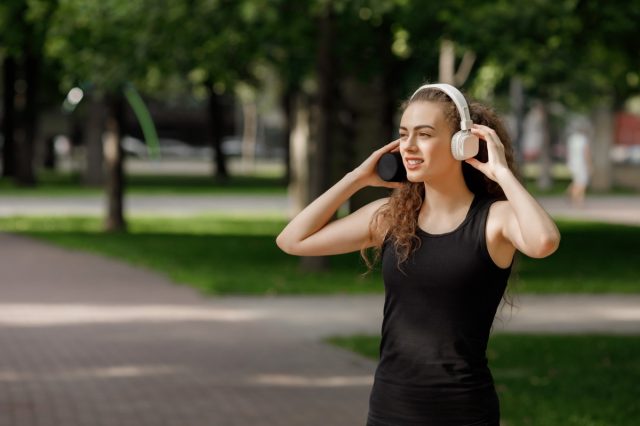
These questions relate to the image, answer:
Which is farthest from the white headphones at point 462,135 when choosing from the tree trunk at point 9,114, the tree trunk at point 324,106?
the tree trunk at point 9,114

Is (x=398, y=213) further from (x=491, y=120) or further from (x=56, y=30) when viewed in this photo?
(x=56, y=30)

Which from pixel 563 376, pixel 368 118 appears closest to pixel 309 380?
pixel 563 376

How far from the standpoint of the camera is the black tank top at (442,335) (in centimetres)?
358

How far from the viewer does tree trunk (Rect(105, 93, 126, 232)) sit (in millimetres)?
23359

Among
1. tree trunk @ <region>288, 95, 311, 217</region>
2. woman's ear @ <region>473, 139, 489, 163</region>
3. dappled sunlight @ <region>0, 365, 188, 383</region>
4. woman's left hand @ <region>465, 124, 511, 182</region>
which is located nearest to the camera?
woman's left hand @ <region>465, 124, 511, 182</region>

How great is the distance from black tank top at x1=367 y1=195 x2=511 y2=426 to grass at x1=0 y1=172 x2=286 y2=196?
110 ft

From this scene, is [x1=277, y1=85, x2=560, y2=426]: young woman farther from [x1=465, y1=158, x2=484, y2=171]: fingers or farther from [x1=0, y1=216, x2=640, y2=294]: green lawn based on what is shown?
[x1=0, y1=216, x2=640, y2=294]: green lawn

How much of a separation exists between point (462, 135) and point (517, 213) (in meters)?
0.24

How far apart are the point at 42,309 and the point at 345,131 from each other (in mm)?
9120

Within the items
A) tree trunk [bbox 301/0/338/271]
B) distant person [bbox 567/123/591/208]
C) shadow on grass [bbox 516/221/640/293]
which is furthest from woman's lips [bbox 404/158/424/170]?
distant person [bbox 567/123/591/208]

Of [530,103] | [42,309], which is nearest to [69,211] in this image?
[42,309]

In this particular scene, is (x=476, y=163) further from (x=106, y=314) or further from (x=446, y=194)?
(x=106, y=314)

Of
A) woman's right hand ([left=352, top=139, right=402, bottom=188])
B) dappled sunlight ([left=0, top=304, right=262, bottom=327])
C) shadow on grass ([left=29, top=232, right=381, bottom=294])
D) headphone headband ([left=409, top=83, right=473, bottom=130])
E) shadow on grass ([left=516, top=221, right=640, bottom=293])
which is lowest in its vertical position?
shadow on grass ([left=516, top=221, right=640, bottom=293])

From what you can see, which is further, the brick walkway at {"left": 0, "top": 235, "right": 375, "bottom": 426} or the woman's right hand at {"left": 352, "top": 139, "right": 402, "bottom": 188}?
the brick walkway at {"left": 0, "top": 235, "right": 375, "bottom": 426}
